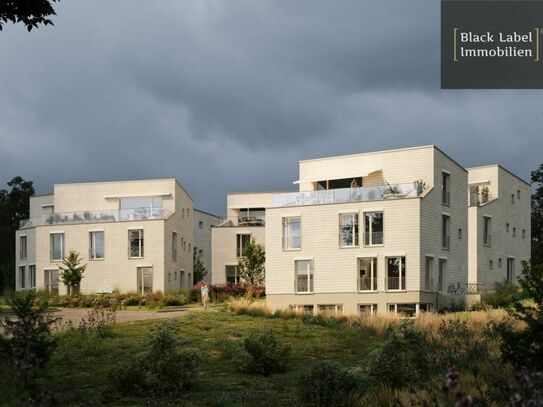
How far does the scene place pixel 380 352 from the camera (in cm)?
1381

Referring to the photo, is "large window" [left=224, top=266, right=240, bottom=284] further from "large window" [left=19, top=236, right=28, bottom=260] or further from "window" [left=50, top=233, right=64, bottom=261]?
"large window" [left=19, top=236, right=28, bottom=260]

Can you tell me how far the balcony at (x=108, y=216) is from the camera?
56.0 meters

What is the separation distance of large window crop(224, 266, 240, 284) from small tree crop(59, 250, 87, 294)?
1315cm

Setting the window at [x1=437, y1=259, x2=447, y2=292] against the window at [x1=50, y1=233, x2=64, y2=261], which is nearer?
the window at [x1=437, y1=259, x2=447, y2=292]

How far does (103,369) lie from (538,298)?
9.55 metres

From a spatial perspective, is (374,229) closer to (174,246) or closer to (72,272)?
(174,246)

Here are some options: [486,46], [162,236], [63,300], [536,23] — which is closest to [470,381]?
[486,46]

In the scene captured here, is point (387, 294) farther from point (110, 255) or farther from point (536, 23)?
point (110, 255)

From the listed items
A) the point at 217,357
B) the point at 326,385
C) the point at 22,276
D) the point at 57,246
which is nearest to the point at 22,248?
the point at 22,276

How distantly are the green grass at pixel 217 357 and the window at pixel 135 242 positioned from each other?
2497cm

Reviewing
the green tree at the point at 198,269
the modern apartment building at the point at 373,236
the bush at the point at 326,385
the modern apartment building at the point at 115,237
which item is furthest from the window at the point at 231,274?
the bush at the point at 326,385

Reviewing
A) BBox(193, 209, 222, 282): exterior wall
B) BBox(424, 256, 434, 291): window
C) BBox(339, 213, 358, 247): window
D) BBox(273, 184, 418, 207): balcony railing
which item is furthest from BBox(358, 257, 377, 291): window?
BBox(193, 209, 222, 282): exterior wall

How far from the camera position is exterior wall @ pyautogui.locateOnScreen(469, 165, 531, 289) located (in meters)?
54.9

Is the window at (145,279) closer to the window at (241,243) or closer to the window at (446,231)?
the window at (241,243)
